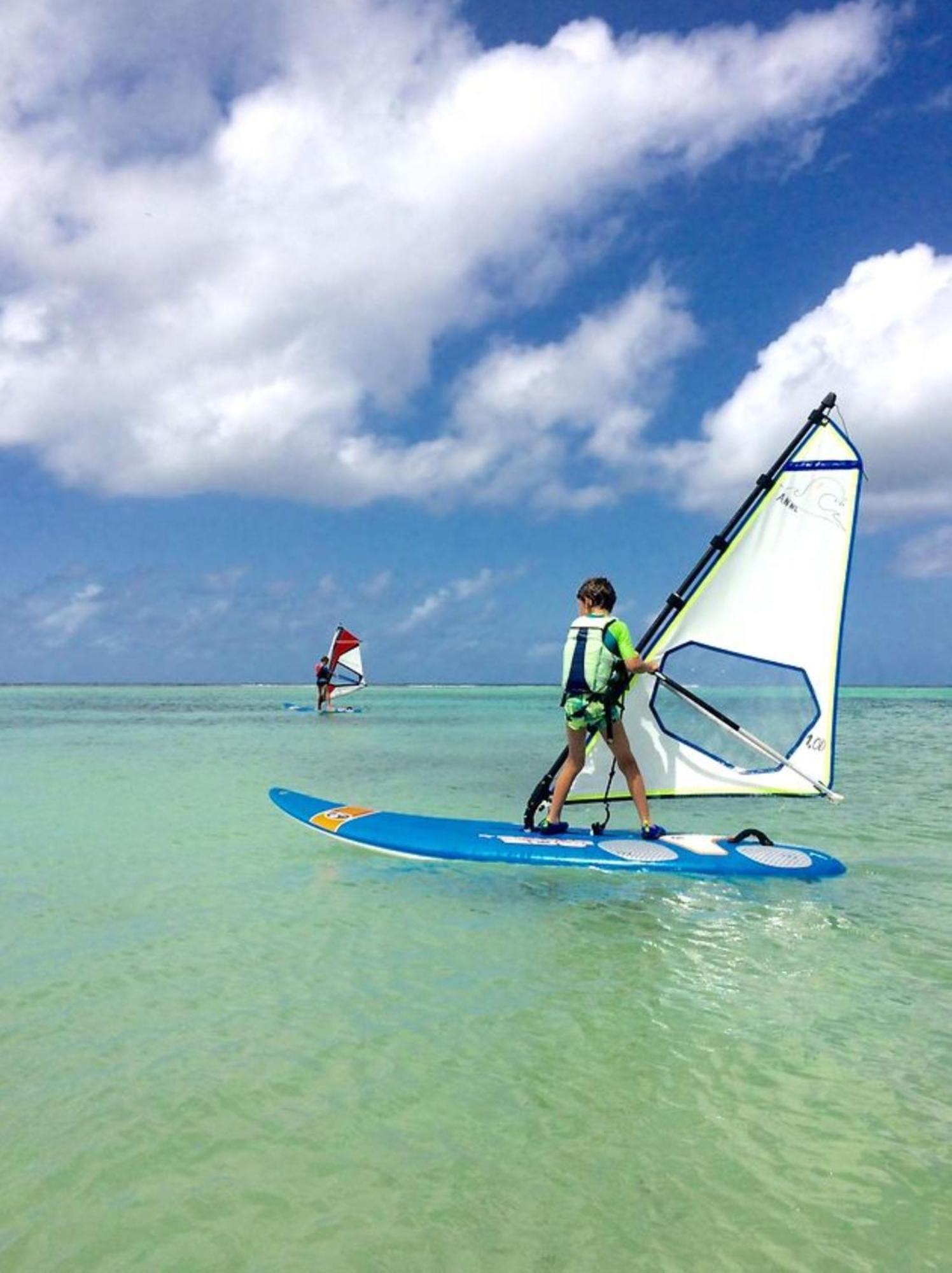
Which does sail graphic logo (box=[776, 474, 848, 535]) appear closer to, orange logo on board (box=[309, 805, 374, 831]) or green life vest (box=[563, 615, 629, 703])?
green life vest (box=[563, 615, 629, 703])

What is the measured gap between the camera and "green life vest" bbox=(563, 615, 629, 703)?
8070 mm

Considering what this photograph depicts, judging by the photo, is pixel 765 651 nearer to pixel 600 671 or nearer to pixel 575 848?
pixel 600 671


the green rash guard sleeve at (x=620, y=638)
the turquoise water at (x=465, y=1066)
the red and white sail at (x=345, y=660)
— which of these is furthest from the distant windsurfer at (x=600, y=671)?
the red and white sail at (x=345, y=660)

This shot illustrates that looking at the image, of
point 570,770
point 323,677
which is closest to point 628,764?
point 570,770

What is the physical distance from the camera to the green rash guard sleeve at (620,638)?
8000mm

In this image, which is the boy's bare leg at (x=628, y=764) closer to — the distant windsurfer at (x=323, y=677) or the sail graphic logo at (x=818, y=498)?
the sail graphic logo at (x=818, y=498)

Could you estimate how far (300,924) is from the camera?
→ 6.86 metres

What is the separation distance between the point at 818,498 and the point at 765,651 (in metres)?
1.41

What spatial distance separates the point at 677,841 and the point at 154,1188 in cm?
618

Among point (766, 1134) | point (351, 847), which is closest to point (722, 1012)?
point (766, 1134)

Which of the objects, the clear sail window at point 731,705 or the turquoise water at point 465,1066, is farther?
the clear sail window at point 731,705

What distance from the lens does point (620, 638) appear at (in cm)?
802

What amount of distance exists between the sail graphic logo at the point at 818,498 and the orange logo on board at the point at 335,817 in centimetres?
530

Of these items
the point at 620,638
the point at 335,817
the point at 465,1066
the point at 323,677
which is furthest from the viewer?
the point at 323,677
